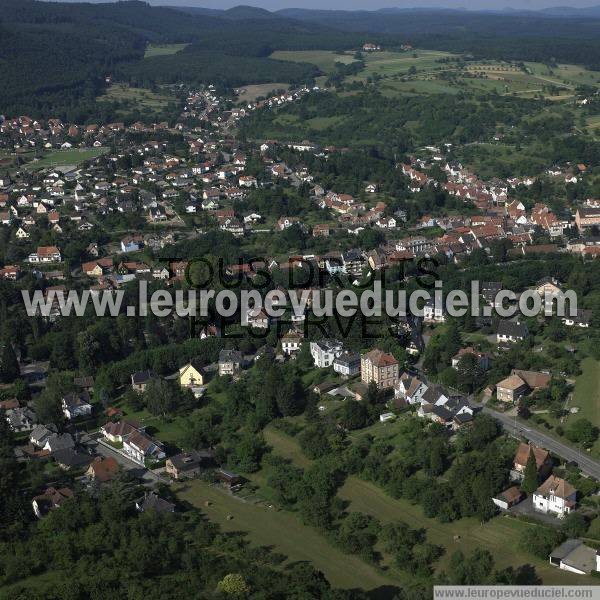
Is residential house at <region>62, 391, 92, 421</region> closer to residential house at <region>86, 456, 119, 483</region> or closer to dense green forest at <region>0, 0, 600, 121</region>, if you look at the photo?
residential house at <region>86, 456, 119, 483</region>

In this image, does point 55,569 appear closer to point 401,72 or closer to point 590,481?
point 590,481

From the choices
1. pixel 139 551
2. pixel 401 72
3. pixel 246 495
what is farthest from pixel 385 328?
pixel 401 72

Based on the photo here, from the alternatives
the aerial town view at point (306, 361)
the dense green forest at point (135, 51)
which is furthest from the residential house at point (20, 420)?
the dense green forest at point (135, 51)

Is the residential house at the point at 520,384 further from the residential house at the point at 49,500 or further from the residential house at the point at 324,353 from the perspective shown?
the residential house at the point at 49,500

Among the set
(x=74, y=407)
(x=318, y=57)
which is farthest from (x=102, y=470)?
(x=318, y=57)

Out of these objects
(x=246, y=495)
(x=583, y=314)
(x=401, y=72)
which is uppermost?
(x=401, y=72)

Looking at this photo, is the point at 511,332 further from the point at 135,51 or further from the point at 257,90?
the point at 135,51

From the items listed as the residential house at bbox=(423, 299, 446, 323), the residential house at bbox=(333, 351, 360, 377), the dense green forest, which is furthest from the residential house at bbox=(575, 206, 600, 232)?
the dense green forest

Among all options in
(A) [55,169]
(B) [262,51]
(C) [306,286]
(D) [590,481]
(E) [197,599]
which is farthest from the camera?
(B) [262,51]
